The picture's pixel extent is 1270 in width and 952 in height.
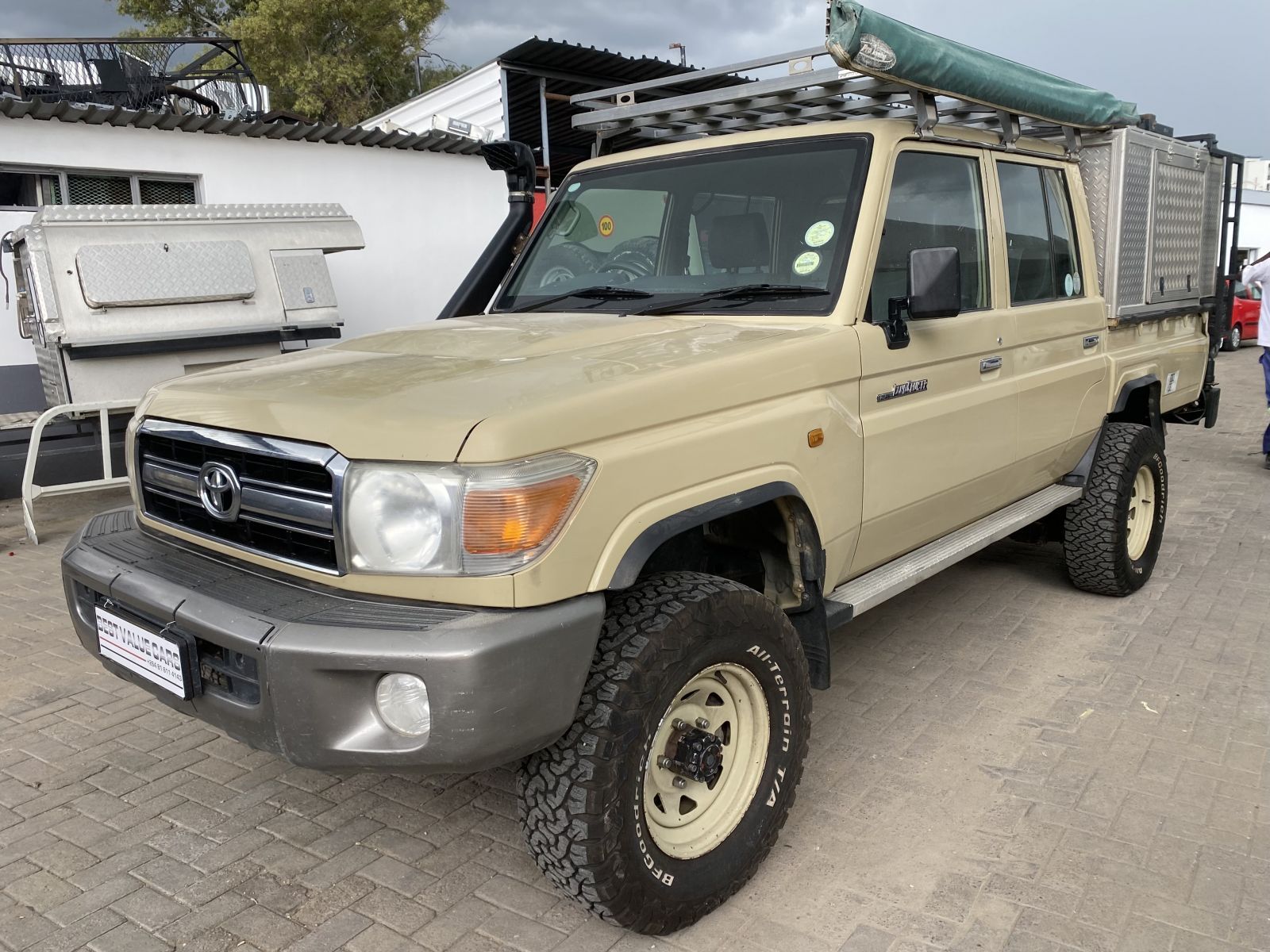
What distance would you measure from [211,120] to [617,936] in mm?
9087

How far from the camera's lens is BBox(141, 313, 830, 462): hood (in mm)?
2158

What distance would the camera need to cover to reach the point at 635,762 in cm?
233

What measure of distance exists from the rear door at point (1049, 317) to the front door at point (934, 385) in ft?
0.55

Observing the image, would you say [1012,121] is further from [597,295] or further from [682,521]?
[682,521]

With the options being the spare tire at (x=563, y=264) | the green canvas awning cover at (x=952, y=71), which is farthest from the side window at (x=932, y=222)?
the spare tire at (x=563, y=264)

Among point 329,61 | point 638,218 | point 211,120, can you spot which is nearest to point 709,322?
point 638,218

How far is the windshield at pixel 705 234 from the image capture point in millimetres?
3223

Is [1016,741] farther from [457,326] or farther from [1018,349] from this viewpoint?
[457,326]

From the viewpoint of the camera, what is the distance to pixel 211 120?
934 cm

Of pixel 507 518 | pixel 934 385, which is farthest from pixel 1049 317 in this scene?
pixel 507 518

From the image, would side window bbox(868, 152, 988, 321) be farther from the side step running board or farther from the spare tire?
the spare tire

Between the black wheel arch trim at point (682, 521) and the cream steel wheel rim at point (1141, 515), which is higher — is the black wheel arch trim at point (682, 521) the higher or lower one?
the higher one

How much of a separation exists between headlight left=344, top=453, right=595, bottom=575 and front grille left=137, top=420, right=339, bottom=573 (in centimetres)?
9

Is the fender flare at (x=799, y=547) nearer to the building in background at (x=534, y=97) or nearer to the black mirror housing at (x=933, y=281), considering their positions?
the black mirror housing at (x=933, y=281)
